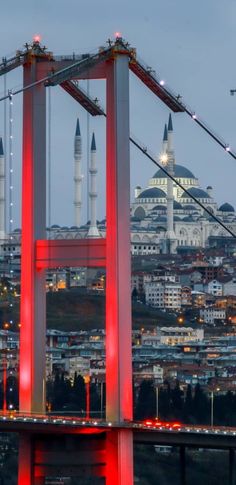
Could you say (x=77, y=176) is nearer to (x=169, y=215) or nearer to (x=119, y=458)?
(x=169, y=215)

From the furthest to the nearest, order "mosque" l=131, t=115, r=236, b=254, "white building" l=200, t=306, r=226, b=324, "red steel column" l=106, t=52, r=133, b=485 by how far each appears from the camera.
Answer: "mosque" l=131, t=115, r=236, b=254, "white building" l=200, t=306, r=226, b=324, "red steel column" l=106, t=52, r=133, b=485

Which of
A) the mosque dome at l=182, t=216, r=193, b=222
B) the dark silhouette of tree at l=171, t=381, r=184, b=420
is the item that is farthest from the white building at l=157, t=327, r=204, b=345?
the mosque dome at l=182, t=216, r=193, b=222

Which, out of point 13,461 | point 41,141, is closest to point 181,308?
point 13,461

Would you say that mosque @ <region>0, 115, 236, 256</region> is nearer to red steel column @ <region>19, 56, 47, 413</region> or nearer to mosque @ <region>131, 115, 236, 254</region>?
mosque @ <region>131, 115, 236, 254</region>

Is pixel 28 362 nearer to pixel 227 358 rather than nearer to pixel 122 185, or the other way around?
pixel 122 185

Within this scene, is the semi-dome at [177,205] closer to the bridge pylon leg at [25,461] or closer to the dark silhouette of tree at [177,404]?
the dark silhouette of tree at [177,404]

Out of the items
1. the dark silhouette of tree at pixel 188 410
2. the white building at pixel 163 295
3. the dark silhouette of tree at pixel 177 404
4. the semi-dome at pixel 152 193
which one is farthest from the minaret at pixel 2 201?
the dark silhouette of tree at pixel 188 410
